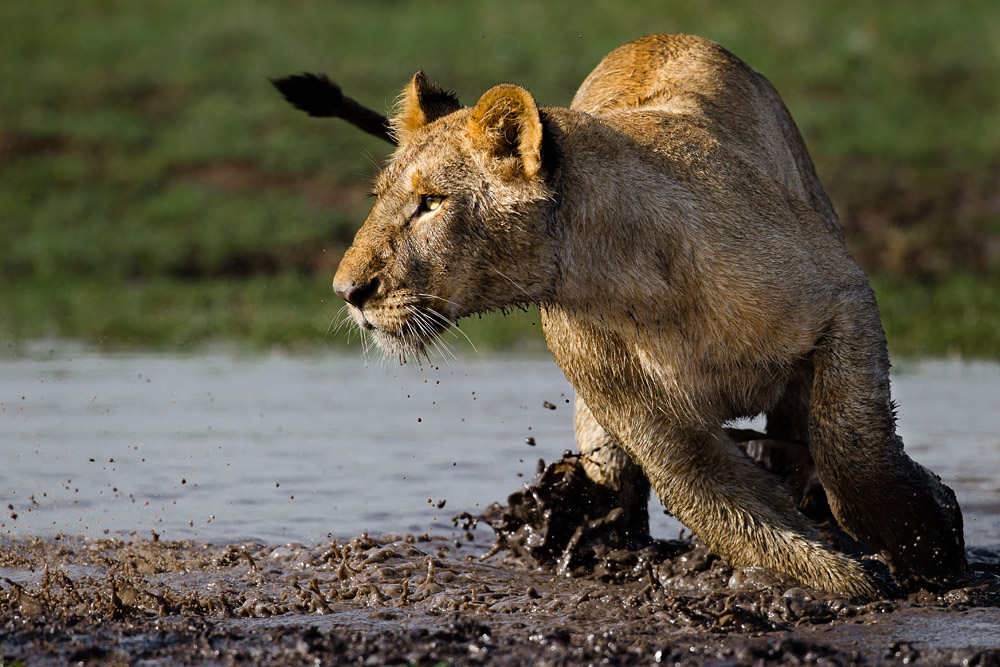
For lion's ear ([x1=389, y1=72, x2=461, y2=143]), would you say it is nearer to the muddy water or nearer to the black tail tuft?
the black tail tuft

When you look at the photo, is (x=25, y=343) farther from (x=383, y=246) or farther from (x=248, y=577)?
(x=383, y=246)

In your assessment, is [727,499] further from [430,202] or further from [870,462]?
[430,202]

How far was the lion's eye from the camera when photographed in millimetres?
4188

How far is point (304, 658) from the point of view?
12.6ft

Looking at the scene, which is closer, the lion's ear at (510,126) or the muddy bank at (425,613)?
the muddy bank at (425,613)

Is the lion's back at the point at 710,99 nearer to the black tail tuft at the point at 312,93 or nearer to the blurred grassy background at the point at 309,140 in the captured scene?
the black tail tuft at the point at 312,93

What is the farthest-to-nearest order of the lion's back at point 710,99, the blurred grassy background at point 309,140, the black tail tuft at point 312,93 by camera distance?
the blurred grassy background at point 309,140
the black tail tuft at point 312,93
the lion's back at point 710,99

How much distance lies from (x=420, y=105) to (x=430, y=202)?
0.52 m

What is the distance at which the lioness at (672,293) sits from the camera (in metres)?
4.14

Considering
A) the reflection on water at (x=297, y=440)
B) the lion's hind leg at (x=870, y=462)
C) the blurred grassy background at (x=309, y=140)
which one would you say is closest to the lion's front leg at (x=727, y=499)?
the lion's hind leg at (x=870, y=462)

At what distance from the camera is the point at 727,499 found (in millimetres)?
4672

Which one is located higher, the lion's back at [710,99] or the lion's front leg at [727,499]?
the lion's back at [710,99]

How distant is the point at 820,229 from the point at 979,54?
1663 centimetres

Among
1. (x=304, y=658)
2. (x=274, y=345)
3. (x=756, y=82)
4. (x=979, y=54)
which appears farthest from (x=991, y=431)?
(x=979, y=54)
